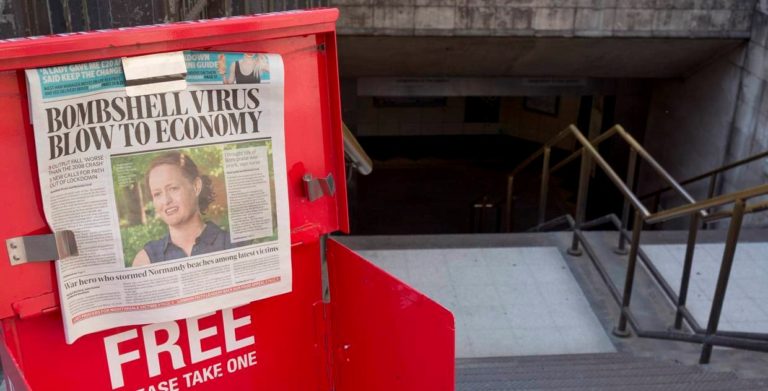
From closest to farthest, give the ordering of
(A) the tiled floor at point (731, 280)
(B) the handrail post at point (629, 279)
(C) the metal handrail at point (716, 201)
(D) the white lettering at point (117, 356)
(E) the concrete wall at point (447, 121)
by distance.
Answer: (D) the white lettering at point (117, 356) → (C) the metal handrail at point (716, 201) → (B) the handrail post at point (629, 279) → (A) the tiled floor at point (731, 280) → (E) the concrete wall at point (447, 121)

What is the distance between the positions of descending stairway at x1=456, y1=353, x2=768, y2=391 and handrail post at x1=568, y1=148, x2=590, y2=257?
134cm

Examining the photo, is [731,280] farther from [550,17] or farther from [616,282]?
[550,17]

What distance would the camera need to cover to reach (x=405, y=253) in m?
5.38

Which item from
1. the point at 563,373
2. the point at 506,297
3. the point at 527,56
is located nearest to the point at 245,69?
the point at 563,373

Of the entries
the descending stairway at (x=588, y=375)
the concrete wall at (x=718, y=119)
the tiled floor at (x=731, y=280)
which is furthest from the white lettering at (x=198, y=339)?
the concrete wall at (x=718, y=119)

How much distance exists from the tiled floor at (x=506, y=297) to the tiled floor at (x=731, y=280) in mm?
685

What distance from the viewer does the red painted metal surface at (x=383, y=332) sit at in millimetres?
2410

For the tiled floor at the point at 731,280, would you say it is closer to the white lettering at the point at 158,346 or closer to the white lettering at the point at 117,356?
the white lettering at the point at 158,346

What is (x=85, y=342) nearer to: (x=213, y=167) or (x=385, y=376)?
(x=213, y=167)

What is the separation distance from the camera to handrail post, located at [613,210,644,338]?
171 inches

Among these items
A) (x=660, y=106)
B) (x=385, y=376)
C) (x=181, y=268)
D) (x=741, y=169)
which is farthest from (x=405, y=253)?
(x=660, y=106)

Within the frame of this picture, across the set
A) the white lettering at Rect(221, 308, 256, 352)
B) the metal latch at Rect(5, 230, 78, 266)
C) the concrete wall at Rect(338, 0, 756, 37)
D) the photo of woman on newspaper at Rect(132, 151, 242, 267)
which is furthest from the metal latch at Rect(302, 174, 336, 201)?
the concrete wall at Rect(338, 0, 756, 37)

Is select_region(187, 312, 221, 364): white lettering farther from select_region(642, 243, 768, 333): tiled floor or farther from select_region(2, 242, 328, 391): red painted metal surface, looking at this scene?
select_region(642, 243, 768, 333): tiled floor

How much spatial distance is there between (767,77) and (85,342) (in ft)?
24.1
